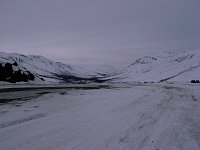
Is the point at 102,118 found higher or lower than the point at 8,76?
lower

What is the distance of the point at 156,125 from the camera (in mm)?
11578

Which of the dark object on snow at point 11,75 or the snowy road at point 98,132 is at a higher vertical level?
the dark object on snow at point 11,75

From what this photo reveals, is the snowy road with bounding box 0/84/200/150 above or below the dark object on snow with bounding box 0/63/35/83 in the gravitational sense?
below

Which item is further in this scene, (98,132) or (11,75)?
(11,75)

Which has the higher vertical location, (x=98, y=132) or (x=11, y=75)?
(x=11, y=75)

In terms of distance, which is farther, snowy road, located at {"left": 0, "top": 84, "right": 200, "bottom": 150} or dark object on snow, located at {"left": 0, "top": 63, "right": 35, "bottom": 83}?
dark object on snow, located at {"left": 0, "top": 63, "right": 35, "bottom": 83}

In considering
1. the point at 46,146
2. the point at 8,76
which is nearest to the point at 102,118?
the point at 46,146

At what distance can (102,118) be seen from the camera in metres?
13.1

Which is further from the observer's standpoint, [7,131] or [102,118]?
[102,118]

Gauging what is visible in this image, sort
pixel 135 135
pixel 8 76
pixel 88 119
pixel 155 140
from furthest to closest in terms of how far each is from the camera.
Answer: pixel 8 76 → pixel 88 119 → pixel 135 135 → pixel 155 140

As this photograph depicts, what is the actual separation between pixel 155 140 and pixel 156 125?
2.57 metres

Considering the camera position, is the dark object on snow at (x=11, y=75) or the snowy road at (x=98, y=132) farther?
the dark object on snow at (x=11, y=75)

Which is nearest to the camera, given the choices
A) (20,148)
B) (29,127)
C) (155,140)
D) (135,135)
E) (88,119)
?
(20,148)

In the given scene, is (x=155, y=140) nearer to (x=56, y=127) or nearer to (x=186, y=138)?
(x=186, y=138)
